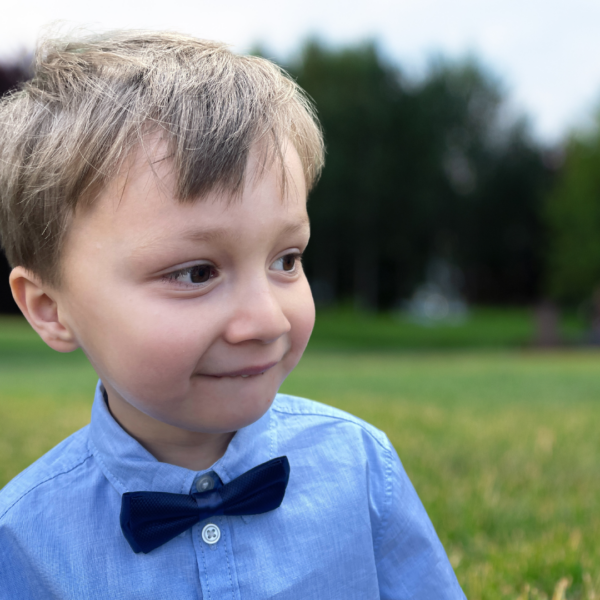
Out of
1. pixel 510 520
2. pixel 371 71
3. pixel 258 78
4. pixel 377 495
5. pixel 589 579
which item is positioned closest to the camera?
pixel 258 78

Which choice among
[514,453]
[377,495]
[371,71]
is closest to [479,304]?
[371,71]

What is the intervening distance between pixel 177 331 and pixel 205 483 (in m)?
0.41

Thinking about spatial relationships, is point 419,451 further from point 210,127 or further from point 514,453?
point 210,127

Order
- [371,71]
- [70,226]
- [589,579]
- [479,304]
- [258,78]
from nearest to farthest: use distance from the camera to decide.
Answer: [70,226]
[258,78]
[589,579]
[371,71]
[479,304]

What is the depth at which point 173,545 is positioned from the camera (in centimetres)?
138

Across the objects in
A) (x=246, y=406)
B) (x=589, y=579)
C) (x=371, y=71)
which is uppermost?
(x=246, y=406)

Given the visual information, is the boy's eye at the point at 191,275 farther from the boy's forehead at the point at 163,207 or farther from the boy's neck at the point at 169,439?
the boy's neck at the point at 169,439

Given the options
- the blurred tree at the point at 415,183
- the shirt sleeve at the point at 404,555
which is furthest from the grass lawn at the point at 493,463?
the blurred tree at the point at 415,183

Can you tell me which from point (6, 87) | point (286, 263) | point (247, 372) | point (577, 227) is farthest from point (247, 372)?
point (577, 227)

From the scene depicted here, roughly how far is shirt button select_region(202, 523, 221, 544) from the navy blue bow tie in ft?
0.08

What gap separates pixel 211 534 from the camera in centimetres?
140

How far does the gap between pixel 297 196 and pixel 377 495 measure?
2.55ft

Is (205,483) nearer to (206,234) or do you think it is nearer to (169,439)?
(169,439)

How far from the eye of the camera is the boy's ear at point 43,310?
145cm
